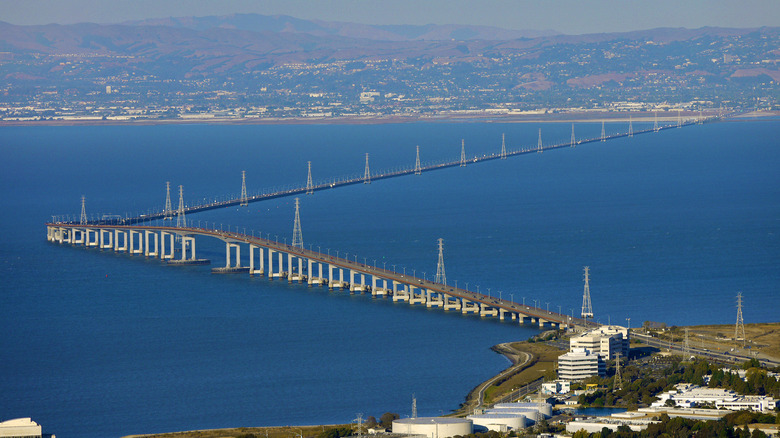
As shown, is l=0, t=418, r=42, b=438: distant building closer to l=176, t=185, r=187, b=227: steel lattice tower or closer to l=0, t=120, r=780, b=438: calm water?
l=0, t=120, r=780, b=438: calm water

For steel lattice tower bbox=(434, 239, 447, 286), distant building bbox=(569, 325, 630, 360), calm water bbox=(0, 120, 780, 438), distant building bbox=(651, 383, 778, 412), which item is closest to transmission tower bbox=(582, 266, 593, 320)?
calm water bbox=(0, 120, 780, 438)

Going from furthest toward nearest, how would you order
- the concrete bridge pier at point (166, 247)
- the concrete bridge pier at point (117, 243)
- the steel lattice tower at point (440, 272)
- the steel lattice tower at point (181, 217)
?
the steel lattice tower at point (181, 217)
the concrete bridge pier at point (117, 243)
the concrete bridge pier at point (166, 247)
the steel lattice tower at point (440, 272)

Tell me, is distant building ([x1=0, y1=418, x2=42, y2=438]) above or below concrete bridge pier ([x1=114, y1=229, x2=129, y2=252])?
below

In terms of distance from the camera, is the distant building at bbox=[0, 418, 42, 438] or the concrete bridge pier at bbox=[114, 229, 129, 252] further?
the concrete bridge pier at bbox=[114, 229, 129, 252]

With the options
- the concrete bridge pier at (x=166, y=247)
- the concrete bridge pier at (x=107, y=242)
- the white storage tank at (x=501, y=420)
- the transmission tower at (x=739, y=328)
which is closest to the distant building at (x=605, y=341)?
the transmission tower at (x=739, y=328)

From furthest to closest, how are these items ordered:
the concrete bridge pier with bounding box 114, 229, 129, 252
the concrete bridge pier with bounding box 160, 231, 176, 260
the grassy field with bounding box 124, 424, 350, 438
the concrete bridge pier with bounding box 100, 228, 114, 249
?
the concrete bridge pier with bounding box 100, 228, 114, 249 → the concrete bridge pier with bounding box 114, 229, 129, 252 → the concrete bridge pier with bounding box 160, 231, 176, 260 → the grassy field with bounding box 124, 424, 350, 438

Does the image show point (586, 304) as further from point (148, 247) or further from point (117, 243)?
point (117, 243)

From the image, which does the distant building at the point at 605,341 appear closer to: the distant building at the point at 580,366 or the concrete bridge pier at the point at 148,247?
the distant building at the point at 580,366
